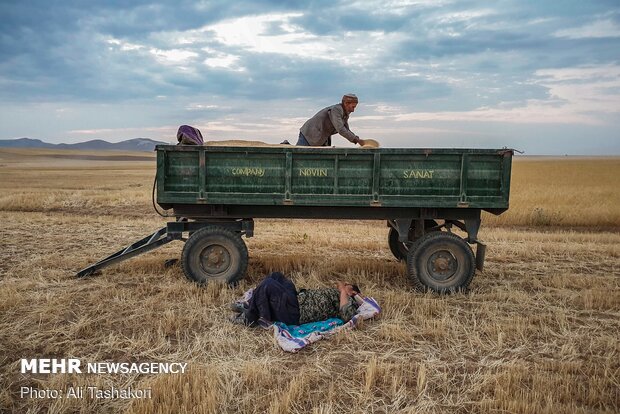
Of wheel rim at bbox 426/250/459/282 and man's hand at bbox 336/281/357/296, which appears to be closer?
man's hand at bbox 336/281/357/296

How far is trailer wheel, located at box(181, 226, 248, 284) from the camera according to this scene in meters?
7.23

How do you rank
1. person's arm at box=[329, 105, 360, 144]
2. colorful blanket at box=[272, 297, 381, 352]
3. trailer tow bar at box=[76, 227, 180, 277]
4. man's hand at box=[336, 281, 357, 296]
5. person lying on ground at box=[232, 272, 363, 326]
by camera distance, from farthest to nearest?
1. person's arm at box=[329, 105, 360, 144]
2. trailer tow bar at box=[76, 227, 180, 277]
3. man's hand at box=[336, 281, 357, 296]
4. person lying on ground at box=[232, 272, 363, 326]
5. colorful blanket at box=[272, 297, 381, 352]

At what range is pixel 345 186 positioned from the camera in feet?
23.2

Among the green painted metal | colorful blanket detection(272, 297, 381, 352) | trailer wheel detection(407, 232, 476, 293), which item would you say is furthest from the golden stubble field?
the green painted metal

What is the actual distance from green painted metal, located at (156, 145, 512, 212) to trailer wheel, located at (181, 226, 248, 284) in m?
0.50

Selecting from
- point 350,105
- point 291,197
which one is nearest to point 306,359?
A: point 291,197

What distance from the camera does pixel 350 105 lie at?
777 cm

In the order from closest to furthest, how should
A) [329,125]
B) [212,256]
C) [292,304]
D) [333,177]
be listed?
1. [292,304]
2. [333,177]
3. [212,256]
4. [329,125]

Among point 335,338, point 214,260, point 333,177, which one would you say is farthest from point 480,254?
point 214,260

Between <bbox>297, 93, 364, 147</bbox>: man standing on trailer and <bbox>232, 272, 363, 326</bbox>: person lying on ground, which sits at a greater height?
<bbox>297, 93, 364, 147</bbox>: man standing on trailer

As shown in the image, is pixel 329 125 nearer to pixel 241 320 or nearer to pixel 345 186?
pixel 345 186

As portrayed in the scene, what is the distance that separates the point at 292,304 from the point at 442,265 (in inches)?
105

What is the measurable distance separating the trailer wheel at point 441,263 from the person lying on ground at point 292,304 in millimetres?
1490

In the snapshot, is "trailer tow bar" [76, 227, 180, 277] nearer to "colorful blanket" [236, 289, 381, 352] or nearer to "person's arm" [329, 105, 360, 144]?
"colorful blanket" [236, 289, 381, 352]
